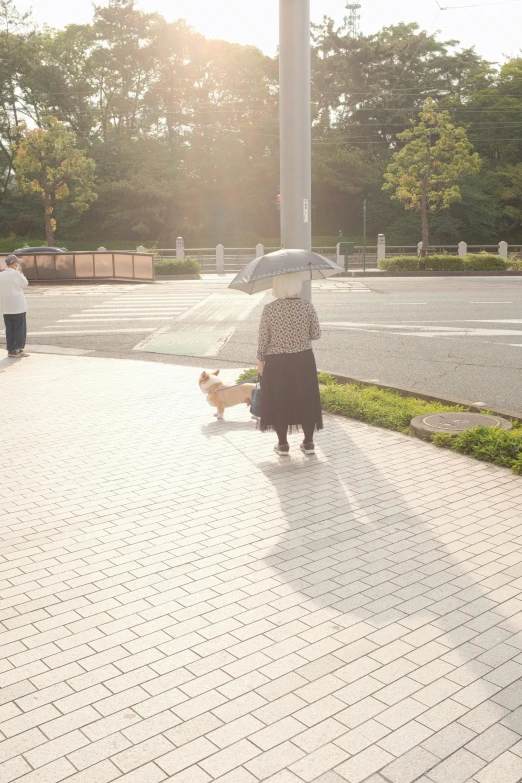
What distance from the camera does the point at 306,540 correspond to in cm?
534

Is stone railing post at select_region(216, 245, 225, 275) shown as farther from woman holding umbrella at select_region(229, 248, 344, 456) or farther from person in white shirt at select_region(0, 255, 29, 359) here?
woman holding umbrella at select_region(229, 248, 344, 456)

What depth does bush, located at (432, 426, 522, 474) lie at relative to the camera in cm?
703

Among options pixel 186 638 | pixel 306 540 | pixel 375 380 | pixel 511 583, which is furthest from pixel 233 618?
pixel 375 380

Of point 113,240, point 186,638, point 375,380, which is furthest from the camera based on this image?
point 113,240

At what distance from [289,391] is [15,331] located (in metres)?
7.90

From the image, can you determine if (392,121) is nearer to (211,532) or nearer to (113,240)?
(113,240)

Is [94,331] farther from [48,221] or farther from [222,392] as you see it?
[48,221]

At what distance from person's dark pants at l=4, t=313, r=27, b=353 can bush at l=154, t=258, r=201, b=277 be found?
71.7 ft

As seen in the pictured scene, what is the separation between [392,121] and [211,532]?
59.5 m

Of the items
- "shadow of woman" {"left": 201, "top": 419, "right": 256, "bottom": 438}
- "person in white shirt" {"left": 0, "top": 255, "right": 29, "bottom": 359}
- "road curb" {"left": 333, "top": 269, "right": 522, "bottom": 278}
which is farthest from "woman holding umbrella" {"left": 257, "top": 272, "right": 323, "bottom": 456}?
"road curb" {"left": 333, "top": 269, "right": 522, "bottom": 278}

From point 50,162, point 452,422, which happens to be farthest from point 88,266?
point 452,422

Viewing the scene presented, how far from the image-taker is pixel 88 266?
3127cm

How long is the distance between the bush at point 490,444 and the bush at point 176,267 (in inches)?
1129

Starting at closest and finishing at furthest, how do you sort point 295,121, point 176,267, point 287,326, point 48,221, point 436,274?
point 287,326 < point 295,121 < point 436,274 < point 176,267 < point 48,221
